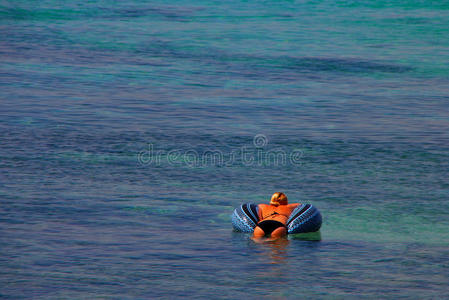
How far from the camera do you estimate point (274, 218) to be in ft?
51.3

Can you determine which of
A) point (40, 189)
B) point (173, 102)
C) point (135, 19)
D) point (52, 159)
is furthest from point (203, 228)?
point (135, 19)

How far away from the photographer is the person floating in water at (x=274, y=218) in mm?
15430

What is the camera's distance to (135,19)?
44.4 metres

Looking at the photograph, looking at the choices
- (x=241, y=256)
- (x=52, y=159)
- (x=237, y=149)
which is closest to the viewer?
(x=241, y=256)

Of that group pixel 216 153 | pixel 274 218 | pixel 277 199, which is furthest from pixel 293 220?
pixel 216 153

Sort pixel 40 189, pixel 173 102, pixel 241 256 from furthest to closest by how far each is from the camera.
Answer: pixel 173 102 < pixel 40 189 < pixel 241 256

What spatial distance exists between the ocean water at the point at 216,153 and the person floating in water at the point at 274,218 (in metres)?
0.29

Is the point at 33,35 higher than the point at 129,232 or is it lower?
higher

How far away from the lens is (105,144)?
906 inches

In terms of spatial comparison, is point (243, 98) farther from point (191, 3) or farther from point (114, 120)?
point (191, 3)

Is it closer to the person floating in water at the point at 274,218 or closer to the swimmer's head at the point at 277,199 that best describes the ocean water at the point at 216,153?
the person floating in water at the point at 274,218

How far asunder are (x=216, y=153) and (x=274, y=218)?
687cm

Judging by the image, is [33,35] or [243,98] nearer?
[243,98]

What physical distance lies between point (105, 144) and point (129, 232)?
293 inches
